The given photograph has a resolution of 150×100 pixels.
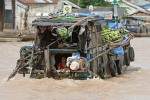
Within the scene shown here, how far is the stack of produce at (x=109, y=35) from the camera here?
51.8ft

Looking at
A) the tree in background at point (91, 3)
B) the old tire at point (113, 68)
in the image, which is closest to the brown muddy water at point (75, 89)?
the old tire at point (113, 68)

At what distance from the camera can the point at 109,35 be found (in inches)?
633

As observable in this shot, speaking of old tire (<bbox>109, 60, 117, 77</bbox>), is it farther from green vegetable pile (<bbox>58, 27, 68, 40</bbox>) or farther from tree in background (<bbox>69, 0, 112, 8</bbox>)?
tree in background (<bbox>69, 0, 112, 8</bbox>)

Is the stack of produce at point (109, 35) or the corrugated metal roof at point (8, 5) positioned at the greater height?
the corrugated metal roof at point (8, 5)

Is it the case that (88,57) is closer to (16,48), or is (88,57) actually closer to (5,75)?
(5,75)

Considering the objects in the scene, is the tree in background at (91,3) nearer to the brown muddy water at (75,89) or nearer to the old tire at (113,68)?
the brown muddy water at (75,89)

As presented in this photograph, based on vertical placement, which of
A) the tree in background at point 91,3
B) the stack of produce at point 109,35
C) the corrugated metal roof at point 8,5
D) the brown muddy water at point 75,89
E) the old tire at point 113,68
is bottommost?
the brown muddy water at point 75,89

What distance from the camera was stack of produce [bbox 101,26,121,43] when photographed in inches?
622

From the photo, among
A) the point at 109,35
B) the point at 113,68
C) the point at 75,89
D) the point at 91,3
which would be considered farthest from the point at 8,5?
the point at 75,89

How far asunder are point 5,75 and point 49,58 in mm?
2947

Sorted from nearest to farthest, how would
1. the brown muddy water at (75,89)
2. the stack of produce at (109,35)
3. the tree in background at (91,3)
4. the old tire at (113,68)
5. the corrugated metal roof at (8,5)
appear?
the brown muddy water at (75,89) < the old tire at (113,68) < the stack of produce at (109,35) < the corrugated metal roof at (8,5) < the tree in background at (91,3)

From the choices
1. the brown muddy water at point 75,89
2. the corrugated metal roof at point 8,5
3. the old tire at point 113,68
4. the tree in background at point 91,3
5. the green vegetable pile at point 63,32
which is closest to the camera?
the brown muddy water at point 75,89

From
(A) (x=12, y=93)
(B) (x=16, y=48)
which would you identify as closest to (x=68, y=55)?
(A) (x=12, y=93)

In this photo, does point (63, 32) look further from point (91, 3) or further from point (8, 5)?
point (91, 3)
